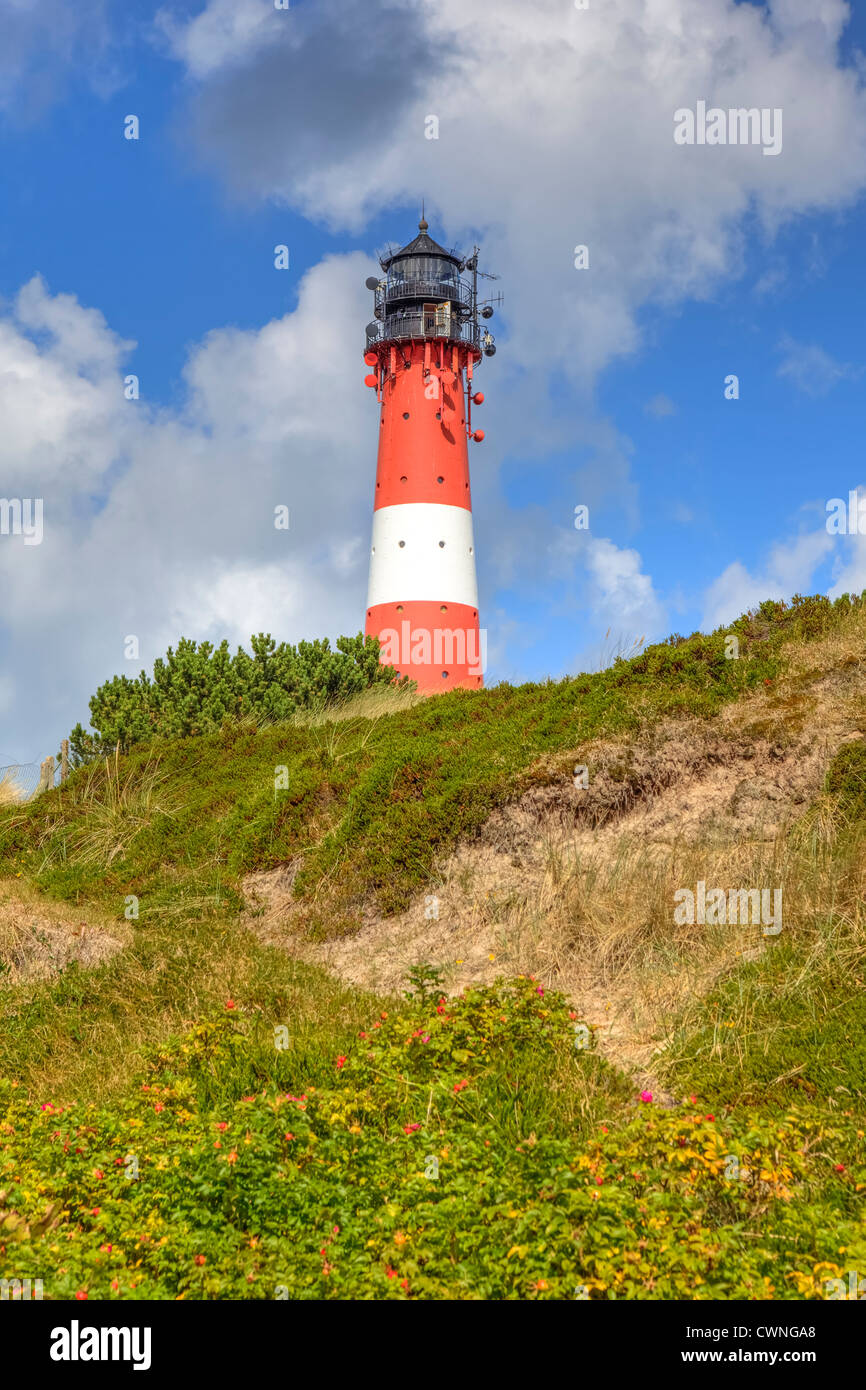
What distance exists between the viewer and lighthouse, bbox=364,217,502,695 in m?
27.9

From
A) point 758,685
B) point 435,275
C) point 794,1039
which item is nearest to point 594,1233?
point 794,1039

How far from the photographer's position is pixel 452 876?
11.5 meters

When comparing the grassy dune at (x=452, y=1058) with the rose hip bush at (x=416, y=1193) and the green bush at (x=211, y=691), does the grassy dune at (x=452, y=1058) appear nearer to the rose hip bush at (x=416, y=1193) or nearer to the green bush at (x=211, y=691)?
the rose hip bush at (x=416, y=1193)

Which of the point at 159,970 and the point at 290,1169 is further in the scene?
the point at 159,970

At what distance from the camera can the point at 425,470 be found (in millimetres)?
28531

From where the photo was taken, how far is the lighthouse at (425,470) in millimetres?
27859

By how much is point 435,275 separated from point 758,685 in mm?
23106

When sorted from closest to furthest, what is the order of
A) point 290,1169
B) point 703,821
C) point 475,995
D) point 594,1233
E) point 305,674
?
point 594,1233 → point 290,1169 → point 475,995 → point 703,821 → point 305,674

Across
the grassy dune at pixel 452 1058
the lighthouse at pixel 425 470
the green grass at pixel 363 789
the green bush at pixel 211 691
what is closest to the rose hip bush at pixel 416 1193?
the grassy dune at pixel 452 1058

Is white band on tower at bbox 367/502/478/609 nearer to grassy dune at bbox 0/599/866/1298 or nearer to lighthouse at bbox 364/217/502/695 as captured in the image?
lighthouse at bbox 364/217/502/695

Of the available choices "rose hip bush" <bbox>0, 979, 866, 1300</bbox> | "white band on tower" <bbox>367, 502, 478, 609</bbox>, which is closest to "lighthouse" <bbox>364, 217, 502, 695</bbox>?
"white band on tower" <bbox>367, 502, 478, 609</bbox>
